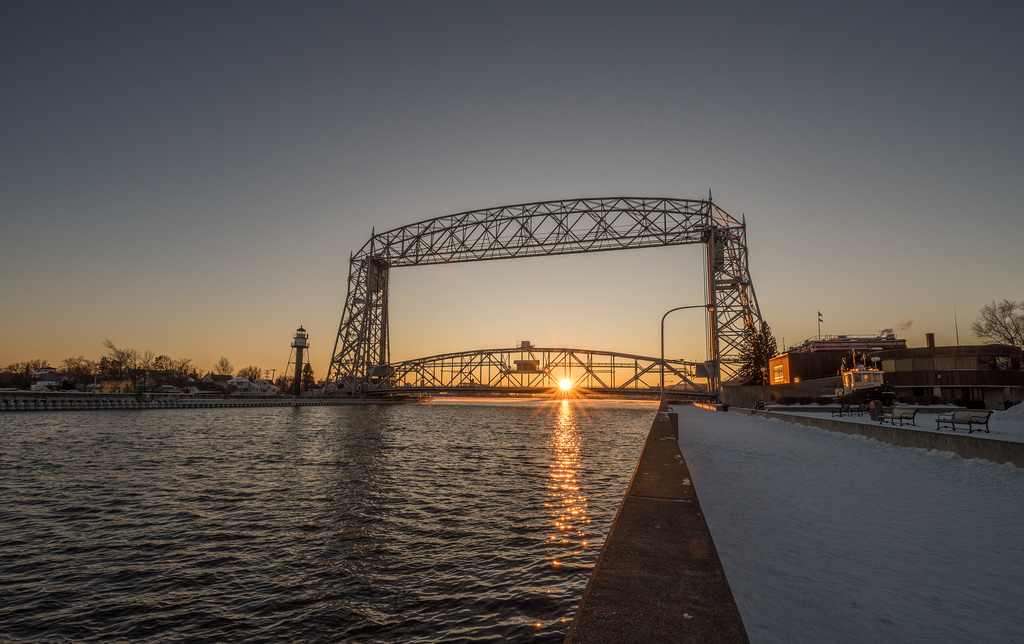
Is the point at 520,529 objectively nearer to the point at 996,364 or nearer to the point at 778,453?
the point at 778,453

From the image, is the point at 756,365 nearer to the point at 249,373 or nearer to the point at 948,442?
the point at 948,442

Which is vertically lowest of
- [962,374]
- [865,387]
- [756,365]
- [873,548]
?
[873,548]

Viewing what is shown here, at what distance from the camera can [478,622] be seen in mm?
4809

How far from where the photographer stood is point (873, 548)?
5820mm

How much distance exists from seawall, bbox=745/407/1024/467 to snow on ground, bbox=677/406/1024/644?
272 millimetres

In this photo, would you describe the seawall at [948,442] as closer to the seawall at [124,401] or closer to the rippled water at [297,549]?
the rippled water at [297,549]

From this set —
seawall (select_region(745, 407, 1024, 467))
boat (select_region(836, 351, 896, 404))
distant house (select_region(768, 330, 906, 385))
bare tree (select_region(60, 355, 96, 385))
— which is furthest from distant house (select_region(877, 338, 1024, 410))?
bare tree (select_region(60, 355, 96, 385))

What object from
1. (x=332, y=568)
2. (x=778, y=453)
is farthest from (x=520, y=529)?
(x=778, y=453)

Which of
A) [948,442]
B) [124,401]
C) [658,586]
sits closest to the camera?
[658,586]

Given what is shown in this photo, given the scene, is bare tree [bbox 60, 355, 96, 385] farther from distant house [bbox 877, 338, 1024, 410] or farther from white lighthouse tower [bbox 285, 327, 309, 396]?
distant house [bbox 877, 338, 1024, 410]

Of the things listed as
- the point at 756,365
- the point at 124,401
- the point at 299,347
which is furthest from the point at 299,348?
the point at 756,365

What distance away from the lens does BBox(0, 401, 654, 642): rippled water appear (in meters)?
4.90

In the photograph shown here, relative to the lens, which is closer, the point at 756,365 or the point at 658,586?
the point at 658,586

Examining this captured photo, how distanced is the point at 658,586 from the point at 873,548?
3.66 m
